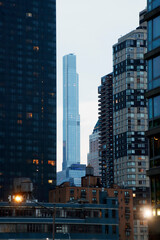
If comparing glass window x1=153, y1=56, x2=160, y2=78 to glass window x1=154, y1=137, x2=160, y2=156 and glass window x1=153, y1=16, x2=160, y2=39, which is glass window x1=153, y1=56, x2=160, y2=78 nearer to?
glass window x1=153, y1=16, x2=160, y2=39

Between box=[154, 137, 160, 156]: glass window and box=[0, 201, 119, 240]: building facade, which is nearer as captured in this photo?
box=[154, 137, 160, 156]: glass window

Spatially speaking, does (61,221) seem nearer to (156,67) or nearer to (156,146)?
(156,146)

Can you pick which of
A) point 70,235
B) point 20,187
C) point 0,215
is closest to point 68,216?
point 70,235

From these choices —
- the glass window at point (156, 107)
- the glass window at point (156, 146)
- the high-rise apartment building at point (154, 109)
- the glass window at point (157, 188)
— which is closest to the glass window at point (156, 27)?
the high-rise apartment building at point (154, 109)

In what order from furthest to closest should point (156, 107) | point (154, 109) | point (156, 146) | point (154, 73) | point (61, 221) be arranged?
point (61, 221)
point (154, 73)
point (154, 109)
point (156, 107)
point (156, 146)

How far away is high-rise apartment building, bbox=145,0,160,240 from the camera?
43219 mm

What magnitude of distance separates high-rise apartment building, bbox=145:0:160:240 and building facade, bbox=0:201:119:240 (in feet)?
289

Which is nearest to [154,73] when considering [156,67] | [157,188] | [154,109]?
[156,67]

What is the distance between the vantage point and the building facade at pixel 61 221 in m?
132

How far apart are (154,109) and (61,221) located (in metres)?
96.0

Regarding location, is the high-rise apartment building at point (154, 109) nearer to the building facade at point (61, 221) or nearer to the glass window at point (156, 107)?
the glass window at point (156, 107)

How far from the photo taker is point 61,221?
5379 inches

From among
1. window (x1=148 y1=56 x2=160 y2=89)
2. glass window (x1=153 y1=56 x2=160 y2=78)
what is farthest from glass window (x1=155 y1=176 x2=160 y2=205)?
glass window (x1=153 y1=56 x2=160 y2=78)

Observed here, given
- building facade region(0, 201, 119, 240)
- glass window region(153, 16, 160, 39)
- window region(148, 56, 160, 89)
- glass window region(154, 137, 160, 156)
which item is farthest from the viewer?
building facade region(0, 201, 119, 240)
